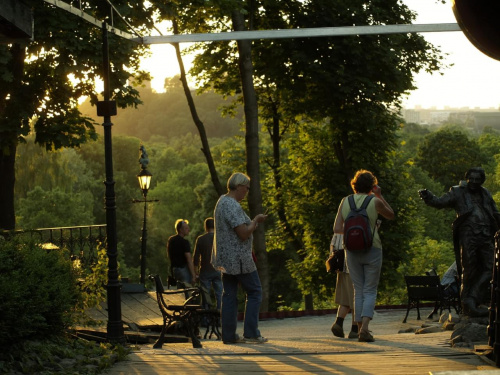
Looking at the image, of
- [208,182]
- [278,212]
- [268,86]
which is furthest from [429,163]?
[268,86]

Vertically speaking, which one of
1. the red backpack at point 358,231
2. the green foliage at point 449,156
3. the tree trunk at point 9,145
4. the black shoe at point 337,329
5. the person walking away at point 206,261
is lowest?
the black shoe at point 337,329

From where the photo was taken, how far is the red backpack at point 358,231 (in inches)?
382

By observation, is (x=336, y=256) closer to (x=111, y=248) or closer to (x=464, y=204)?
(x=464, y=204)

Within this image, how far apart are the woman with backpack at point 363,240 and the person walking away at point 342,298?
2.55ft

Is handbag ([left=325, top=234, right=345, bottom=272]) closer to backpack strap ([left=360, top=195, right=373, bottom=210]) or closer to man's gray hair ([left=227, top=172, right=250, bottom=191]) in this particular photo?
backpack strap ([left=360, top=195, right=373, bottom=210])

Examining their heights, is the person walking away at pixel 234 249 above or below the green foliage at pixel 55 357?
above

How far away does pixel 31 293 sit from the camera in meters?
8.12

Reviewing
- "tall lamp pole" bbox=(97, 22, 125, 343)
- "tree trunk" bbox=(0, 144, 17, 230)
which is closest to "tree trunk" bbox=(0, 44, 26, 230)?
"tree trunk" bbox=(0, 144, 17, 230)

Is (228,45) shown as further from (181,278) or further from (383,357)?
(383,357)

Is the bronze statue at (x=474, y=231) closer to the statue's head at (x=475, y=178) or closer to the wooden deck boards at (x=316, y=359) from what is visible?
the statue's head at (x=475, y=178)

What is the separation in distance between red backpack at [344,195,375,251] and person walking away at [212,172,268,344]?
0.99 metres

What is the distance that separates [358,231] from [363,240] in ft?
0.34

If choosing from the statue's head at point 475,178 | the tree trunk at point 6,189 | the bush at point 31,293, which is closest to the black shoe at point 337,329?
the statue's head at point 475,178

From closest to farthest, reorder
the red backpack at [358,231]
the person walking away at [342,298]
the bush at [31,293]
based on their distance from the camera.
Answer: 1. the bush at [31,293]
2. the red backpack at [358,231]
3. the person walking away at [342,298]
